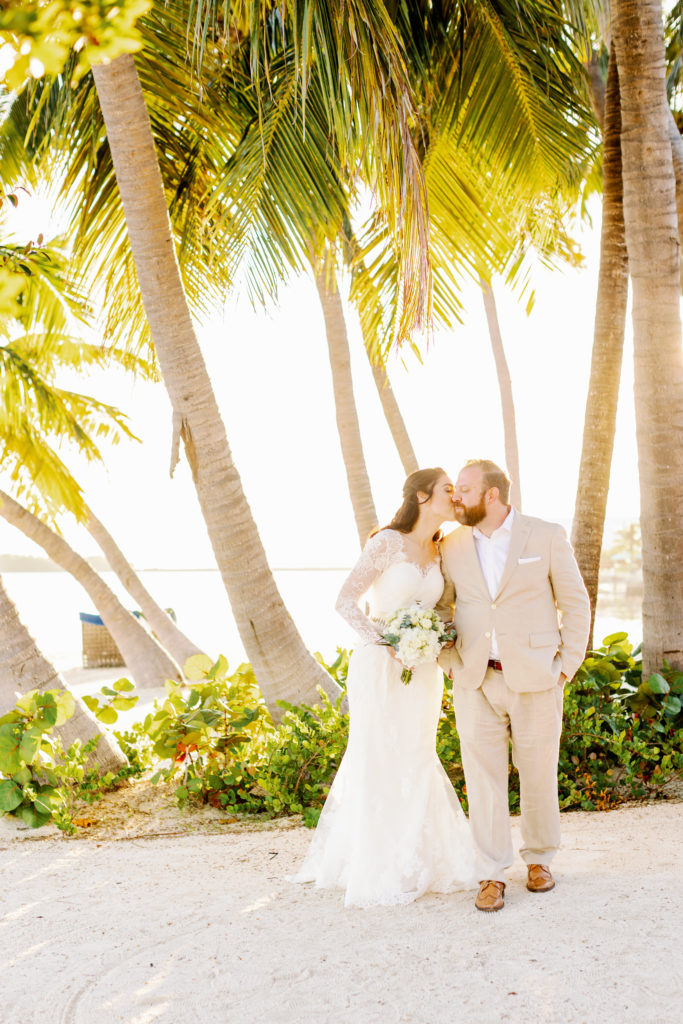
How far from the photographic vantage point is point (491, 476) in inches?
164

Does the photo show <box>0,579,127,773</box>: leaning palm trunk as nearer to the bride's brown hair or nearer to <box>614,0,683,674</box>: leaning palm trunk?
the bride's brown hair

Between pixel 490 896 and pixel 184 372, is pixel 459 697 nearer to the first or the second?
pixel 490 896

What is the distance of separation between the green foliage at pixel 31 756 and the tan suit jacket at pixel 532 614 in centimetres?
270

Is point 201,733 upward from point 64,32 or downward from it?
downward

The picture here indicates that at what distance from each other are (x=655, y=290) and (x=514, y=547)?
8.77 ft

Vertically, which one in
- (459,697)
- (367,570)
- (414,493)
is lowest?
(459,697)

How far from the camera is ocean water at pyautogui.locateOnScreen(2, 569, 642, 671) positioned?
17.4 m

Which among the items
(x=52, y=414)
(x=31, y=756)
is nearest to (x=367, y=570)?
(x=31, y=756)

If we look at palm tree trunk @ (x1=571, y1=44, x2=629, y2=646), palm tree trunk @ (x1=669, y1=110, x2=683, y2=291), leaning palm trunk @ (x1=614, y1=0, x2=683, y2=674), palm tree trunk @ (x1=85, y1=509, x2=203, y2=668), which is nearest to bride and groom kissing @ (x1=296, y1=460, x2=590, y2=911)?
leaning palm trunk @ (x1=614, y1=0, x2=683, y2=674)

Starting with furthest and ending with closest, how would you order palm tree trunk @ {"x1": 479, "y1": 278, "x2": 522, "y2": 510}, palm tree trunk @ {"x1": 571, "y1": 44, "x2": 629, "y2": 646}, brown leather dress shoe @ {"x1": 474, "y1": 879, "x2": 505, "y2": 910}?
palm tree trunk @ {"x1": 479, "y1": 278, "x2": 522, "y2": 510} < palm tree trunk @ {"x1": 571, "y1": 44, "x2": 629, "y2": 646} < brown leather dress shoe @ {"x1": 474, "y1": 879, "x2": 505, "y2": 910}

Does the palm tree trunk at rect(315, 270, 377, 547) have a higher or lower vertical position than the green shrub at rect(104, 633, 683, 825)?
higher

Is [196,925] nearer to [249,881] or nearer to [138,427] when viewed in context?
[249,881]

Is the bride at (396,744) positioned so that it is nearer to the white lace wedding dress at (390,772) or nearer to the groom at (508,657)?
the white lace wedding dress at (390,772)

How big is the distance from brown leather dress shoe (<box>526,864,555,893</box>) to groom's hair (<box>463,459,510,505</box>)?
69.1 inches
